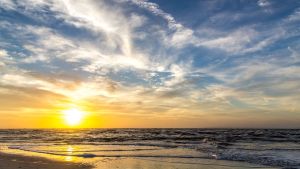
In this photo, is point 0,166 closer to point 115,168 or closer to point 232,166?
point 115,168

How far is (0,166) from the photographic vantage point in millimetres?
16188

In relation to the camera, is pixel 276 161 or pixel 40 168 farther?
pixel 276 161

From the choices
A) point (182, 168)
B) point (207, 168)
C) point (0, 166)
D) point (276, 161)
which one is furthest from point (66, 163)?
point (276, 161)

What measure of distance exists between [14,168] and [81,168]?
3.37 metres

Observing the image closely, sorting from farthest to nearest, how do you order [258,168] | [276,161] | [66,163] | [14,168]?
1. [276,161]
2. [66,163]
3. [258,168]
4. [14,168]

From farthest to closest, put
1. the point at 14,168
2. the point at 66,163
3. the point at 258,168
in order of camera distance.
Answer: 1. the point at 66,163
2. the point at 258,168
3. the point at 14,168

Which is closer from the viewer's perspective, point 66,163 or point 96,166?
point 96,166

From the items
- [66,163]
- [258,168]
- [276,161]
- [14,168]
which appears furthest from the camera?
[276,161]

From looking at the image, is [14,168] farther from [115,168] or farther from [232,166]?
[232,166]

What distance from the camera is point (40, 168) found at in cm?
1614

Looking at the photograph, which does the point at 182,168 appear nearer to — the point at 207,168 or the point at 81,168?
the point at 207,168

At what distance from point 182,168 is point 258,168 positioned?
427 centimetres

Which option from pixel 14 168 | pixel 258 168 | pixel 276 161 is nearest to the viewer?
pixel 14 168

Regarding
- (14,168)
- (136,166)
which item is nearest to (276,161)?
(136,166)
